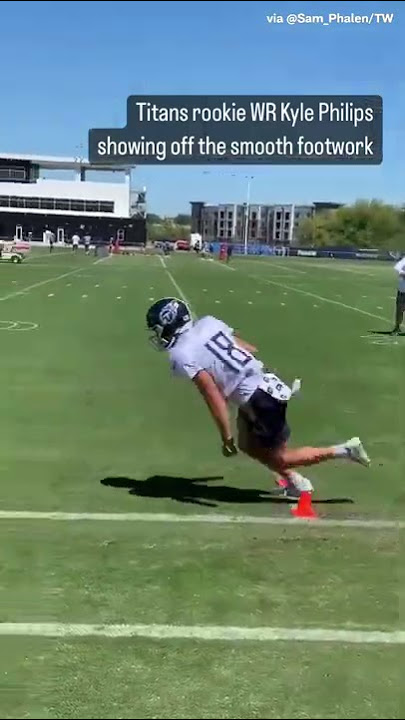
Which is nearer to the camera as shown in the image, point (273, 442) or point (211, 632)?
point (211, 632)

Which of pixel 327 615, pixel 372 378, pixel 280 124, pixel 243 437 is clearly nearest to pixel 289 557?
pixel 327 615

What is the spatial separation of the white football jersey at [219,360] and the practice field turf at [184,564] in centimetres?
82

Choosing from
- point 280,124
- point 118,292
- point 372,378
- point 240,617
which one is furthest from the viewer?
point 118,292

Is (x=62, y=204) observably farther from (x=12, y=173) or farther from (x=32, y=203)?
(x=12, y=173)

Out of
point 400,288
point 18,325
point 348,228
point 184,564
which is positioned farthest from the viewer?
point 348,228

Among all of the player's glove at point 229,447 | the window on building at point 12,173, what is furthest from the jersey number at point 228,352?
the window on building at point 12,173

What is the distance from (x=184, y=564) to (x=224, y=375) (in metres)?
1.33

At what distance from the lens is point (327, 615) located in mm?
4348

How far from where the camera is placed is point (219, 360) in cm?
582

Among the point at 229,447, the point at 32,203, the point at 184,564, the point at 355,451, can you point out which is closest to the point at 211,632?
the point at 184,564

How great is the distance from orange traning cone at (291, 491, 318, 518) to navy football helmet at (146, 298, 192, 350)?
1287 millimetres

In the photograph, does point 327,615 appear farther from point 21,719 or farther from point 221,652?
point 21,719

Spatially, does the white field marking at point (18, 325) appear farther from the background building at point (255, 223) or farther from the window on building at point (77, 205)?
the background building at point (255, 223)

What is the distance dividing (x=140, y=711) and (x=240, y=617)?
1.02m
